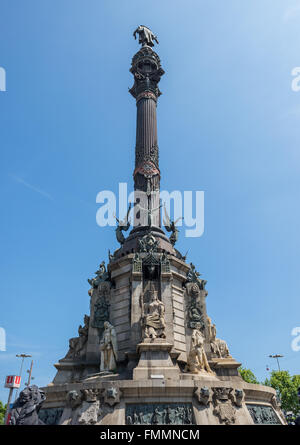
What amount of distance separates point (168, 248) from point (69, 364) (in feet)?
30.6

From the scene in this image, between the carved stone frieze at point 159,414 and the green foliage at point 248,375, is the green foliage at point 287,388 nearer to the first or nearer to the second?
the green foliage at point 248,375

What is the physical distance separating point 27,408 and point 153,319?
29.5ft

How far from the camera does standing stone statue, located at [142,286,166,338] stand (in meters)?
16.8

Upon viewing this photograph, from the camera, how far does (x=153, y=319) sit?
1717 centimetres

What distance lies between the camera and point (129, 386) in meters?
13.0

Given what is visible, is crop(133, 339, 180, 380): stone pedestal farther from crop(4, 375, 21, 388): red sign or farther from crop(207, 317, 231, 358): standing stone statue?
crop(4, 375, 21, 388): red sign

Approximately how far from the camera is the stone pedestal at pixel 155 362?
15.1 metres

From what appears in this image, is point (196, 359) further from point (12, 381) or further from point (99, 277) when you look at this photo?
point (12, 381)

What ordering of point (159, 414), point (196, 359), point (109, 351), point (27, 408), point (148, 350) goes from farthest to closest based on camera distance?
point (109, 351) < point (196, 359) < point (148, 350) < point (159, 414) < point (27, 408)

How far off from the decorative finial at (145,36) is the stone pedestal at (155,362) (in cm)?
2952

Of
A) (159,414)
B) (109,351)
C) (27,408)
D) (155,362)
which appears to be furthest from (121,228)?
(27,408)

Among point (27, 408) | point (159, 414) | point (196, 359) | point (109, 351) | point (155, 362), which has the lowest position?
point (27, 408)
